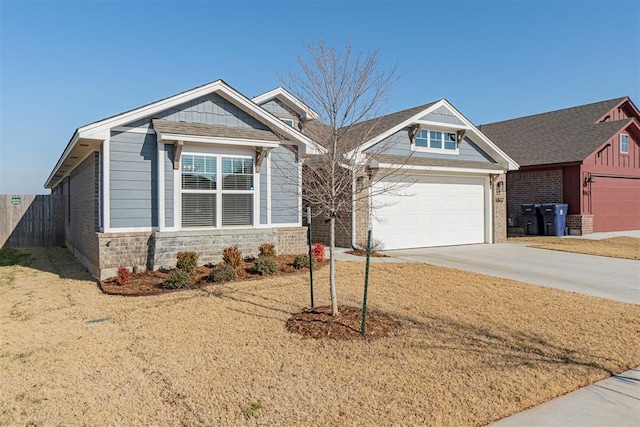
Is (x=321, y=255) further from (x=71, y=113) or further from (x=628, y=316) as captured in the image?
(x=71, y=113)

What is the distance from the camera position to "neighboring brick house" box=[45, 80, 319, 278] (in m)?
8.84

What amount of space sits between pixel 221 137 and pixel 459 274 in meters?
6.45

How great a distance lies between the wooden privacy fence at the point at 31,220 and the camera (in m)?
16.7

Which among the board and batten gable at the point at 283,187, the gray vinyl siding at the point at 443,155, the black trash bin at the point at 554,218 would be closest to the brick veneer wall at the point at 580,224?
the black trash bin at the point at 554,218

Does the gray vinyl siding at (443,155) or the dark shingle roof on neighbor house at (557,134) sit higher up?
the dark shingle roof on neighbor house at (557,134)

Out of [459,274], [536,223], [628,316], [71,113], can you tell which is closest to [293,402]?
[628,316]

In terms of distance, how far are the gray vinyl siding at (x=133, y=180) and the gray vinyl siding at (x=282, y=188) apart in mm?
2964

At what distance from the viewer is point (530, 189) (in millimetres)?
20797

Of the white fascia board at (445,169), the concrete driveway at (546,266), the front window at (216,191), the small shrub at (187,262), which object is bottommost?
the concrete driveway at (546,266)

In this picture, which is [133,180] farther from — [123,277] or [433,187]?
[433,187]

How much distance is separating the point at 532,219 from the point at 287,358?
18.6 meters

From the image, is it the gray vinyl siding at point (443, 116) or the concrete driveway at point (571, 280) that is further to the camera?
the gray vinyl siding at point (443, 116)

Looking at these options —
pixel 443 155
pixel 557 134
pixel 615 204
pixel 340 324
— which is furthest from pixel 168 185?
pixel 615 204

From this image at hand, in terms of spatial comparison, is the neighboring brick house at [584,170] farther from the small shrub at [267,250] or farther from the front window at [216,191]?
the front window at [216,191]
